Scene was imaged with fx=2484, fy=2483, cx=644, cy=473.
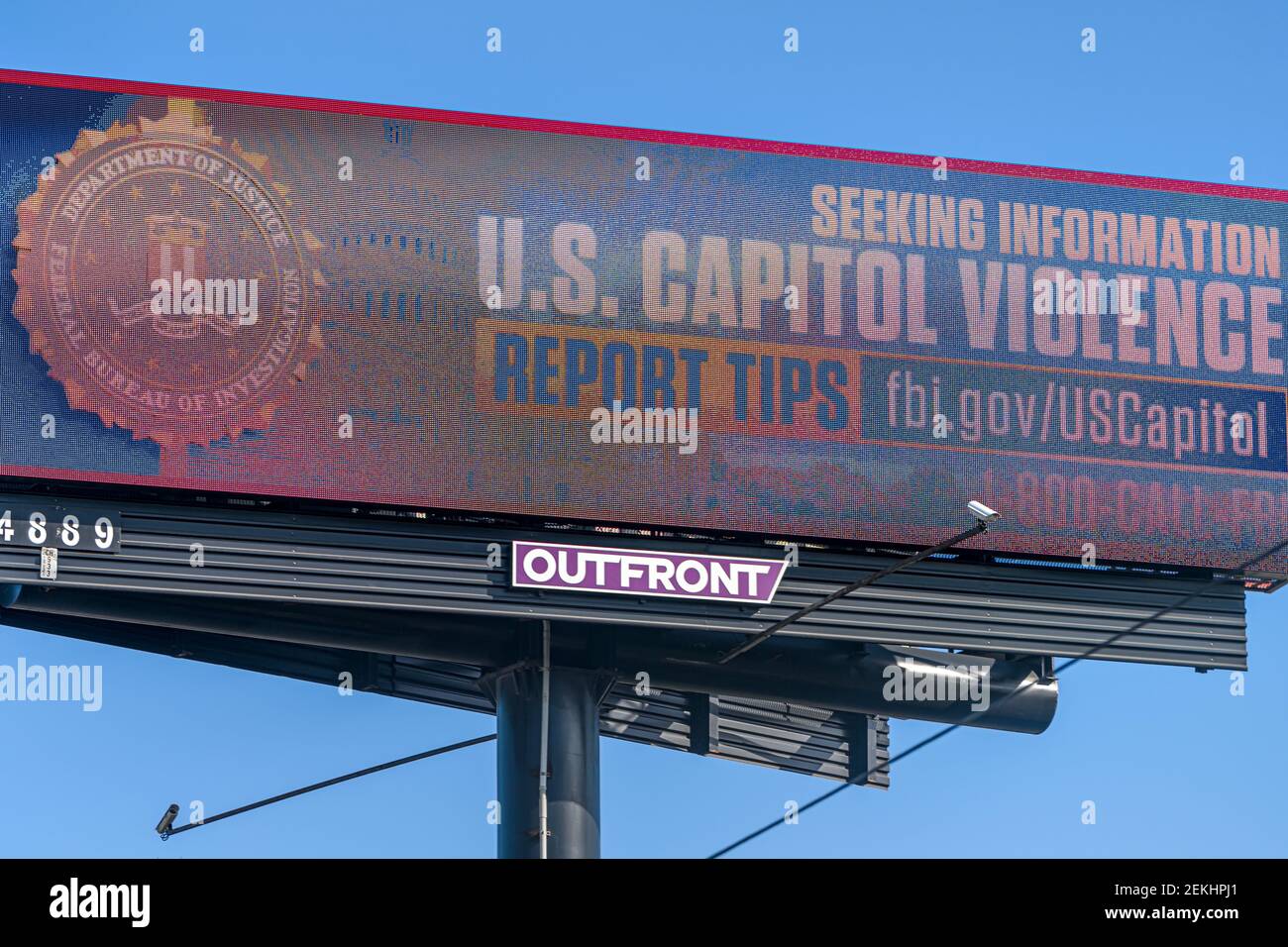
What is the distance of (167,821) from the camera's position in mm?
23016

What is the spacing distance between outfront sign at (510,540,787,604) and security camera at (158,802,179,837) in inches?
155

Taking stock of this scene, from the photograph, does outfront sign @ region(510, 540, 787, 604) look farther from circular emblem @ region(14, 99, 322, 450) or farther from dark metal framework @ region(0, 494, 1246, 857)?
circular emblem @ region(14, 99, 322, 450)

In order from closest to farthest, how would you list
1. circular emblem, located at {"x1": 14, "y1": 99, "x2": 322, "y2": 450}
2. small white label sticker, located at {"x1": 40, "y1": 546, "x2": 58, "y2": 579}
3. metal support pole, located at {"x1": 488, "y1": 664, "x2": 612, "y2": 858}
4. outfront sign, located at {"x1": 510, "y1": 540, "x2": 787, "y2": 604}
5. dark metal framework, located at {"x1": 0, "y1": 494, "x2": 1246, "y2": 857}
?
small white label sticker, located at {"x1": 40, "y1": 546, "x2": 58, "y2": 579} < dark metal framework, located at {"x1": 0, "y1": 494, "x2": 1246, "y2": 857} < circular emblem, located at {"x1": 14, "y1": 99, "x2": 322, "y2": 450} < outfront sign, located at {"x1": 510, "y1": 540, "x2": 787, "y2": 604} < metal support pole, located at {"x1": 488, "y1": 664, "x2": 612, "y2": 858}

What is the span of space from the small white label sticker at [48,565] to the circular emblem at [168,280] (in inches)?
52.2

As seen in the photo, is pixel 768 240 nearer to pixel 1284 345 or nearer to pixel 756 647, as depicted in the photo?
pixel 756 647

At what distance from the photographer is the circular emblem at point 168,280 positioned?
22.0 metres

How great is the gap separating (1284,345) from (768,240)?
17.8 feet

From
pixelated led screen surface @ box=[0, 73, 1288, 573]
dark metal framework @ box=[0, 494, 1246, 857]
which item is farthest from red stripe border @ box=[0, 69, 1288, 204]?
dark metal framework @ box=[0, 494, 1246, 857]

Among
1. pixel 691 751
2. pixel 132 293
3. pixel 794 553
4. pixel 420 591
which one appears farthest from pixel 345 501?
pixel 691 751

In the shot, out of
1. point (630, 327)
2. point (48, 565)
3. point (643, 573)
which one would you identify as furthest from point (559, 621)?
point (48, 565)

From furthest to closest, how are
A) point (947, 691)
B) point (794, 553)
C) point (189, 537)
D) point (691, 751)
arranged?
point (691, 751) < point (947, 691) < point (794, 553) < point (189, 537)

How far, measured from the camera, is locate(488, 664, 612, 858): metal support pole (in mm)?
23078

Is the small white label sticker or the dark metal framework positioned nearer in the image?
the small white label sticker

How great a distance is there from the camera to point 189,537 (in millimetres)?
21734
